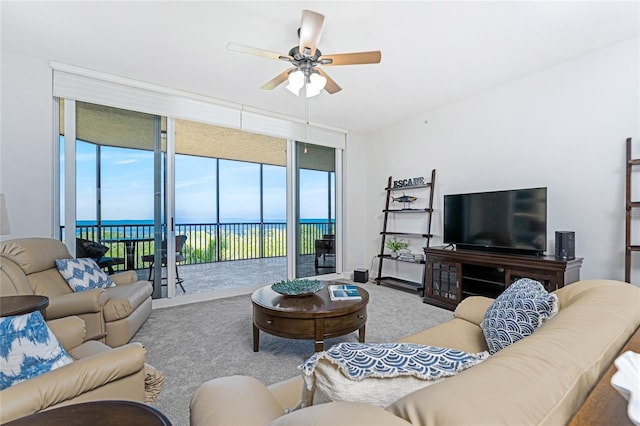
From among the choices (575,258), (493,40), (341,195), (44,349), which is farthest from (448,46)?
(44,349)

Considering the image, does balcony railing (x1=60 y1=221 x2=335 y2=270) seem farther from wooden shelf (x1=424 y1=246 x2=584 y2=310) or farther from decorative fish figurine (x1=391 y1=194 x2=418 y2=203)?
wooden shelf (x1=424 y1=246 x2=584 y2=310)

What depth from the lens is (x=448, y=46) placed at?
8.85 ft

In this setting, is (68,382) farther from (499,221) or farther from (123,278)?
(499,221)

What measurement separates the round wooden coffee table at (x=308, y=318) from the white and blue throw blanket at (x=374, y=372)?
139cm

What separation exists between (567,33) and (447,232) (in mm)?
2302

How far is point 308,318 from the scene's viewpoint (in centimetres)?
211

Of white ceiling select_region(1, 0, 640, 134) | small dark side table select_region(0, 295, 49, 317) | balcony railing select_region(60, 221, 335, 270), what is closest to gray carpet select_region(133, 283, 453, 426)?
small dark side table select_region(0, 295, 49, 317)

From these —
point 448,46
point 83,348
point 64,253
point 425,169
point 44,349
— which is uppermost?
point 448,46

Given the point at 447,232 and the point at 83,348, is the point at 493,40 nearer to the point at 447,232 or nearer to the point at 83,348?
the point at 447,232

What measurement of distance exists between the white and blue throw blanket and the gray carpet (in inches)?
53.2

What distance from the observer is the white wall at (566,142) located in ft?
8.92

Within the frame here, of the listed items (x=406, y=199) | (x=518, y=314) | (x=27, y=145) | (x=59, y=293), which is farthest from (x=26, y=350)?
(x=406, y=199)

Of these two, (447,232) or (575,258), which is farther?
(447,232)

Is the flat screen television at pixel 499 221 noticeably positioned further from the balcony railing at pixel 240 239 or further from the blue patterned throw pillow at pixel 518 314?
the balcony railing at pixel 240 239
